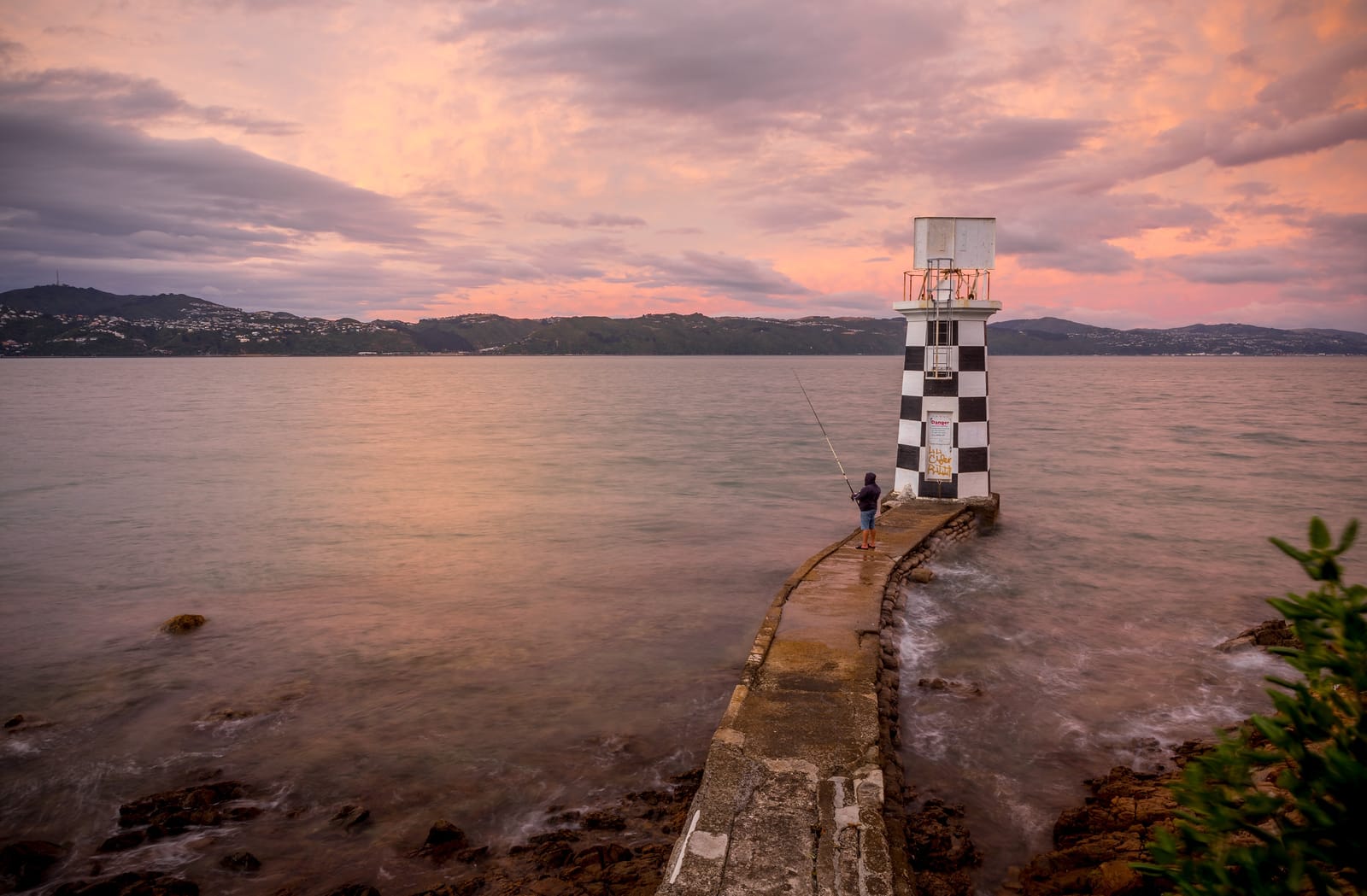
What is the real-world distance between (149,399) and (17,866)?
78.0 m

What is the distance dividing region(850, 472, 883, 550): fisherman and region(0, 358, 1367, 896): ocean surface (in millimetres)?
1217

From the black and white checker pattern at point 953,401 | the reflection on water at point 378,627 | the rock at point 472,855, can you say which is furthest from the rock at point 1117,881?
the black and white checker pattern at point 953,401

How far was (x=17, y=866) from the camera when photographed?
6.78m

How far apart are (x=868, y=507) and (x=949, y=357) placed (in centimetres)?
469

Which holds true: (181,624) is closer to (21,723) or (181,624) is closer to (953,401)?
(21,723)

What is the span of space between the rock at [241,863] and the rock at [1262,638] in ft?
41.1

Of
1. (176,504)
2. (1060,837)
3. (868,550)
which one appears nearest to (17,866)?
(1060,837)

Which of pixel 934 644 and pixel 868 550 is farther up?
pixel 868 550

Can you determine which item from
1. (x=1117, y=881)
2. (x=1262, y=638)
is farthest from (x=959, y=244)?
(x=1117, y=881)

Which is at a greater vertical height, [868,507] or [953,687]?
[868,507]

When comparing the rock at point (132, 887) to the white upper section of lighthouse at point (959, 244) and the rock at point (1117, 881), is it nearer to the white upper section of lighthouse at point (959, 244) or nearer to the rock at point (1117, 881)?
the rock at point (1117, 881)

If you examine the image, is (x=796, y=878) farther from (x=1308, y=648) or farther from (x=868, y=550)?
(x=868, y=550)

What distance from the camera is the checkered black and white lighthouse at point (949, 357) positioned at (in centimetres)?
1644

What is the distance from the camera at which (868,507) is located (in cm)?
1369
